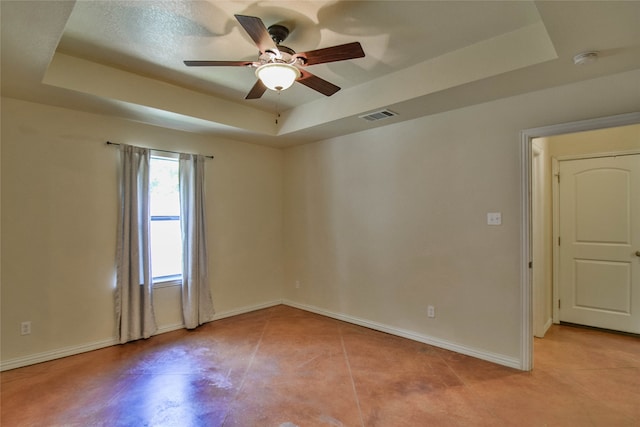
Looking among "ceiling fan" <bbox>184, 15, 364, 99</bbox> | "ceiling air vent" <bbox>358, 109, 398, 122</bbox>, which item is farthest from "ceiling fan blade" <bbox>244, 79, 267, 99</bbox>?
"ceiling air vent" <bbox>358, 109, 398, 122</bbox>

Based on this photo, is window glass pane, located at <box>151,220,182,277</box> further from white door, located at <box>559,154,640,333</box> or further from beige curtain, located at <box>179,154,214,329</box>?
white door, located at <box>559,154,640,333</box>

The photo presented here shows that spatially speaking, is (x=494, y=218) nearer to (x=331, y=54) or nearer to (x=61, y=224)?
(x=331, y=54)

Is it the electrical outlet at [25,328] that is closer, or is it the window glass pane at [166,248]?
the electrical outlet at [25,328]

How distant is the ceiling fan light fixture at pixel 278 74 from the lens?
2.14m

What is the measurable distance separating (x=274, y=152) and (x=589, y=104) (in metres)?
3.86

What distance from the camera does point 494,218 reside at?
9.90 feet

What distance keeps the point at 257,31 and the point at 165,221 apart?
9.42 feet

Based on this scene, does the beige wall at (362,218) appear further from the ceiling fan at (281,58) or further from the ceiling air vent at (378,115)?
the ceiling fan at (281,58)

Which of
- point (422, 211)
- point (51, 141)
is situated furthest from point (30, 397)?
point (422, 211)

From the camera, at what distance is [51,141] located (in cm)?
316

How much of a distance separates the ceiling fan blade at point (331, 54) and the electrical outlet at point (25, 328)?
3.48m

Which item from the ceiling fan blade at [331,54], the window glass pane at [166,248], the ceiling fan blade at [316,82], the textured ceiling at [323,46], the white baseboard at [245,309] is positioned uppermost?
the textured ceiling at [323,46]

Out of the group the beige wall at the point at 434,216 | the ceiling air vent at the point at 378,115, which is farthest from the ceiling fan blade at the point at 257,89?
the beige wall at the point at 434,216

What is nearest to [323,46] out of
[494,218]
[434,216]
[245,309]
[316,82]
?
[316,82]
